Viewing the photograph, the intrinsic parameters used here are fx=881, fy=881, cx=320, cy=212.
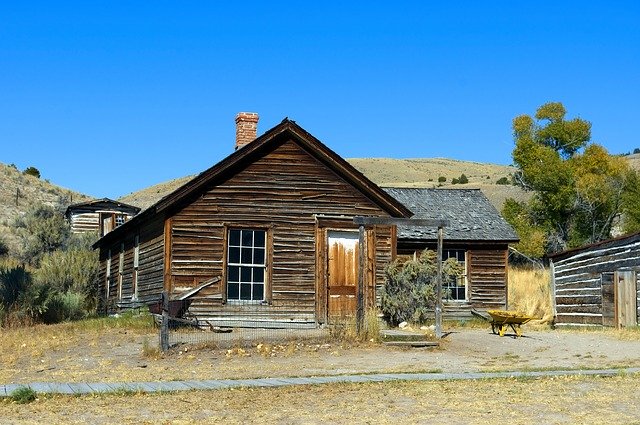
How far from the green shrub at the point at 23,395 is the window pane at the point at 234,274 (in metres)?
11.3

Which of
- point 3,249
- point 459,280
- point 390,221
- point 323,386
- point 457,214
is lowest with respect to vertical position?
point 323,386

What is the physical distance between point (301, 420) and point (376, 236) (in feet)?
46.2

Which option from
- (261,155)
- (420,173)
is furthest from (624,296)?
(420,173)

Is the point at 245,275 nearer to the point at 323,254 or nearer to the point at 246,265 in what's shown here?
the point at 246,265

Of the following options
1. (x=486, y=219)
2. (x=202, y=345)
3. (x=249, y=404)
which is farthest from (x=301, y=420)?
(x=486, y=219)

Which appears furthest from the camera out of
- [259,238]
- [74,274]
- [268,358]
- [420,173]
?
[420,173]

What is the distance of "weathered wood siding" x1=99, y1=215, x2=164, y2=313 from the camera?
2336 cm

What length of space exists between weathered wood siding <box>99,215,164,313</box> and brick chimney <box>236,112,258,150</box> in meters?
3.59

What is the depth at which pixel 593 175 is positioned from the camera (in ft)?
151

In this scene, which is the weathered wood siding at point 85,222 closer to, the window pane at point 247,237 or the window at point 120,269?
the window at point 120,269

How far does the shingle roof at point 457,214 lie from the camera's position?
1156 inches

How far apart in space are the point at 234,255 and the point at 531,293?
55.4 ft

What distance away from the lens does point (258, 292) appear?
23.1 meters

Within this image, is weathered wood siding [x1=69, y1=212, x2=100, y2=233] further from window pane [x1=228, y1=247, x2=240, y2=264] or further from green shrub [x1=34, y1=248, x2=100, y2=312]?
window pane [x1=228, y1=247, x2=240, y2=264]
